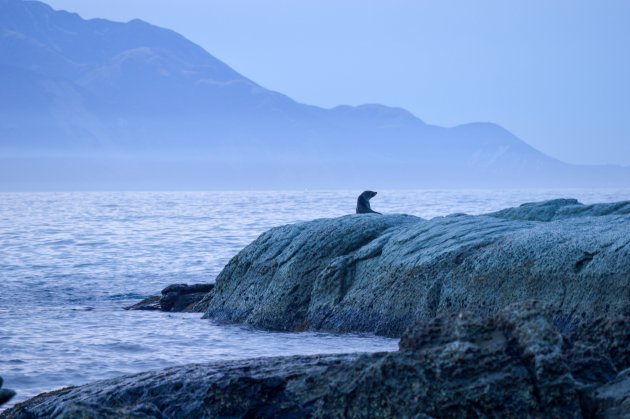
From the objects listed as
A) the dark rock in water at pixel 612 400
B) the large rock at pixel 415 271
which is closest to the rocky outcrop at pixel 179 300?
the large rock at pixel 415 271

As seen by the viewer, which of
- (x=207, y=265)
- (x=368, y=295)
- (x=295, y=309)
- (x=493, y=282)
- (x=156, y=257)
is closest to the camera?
(x=493, y=282)

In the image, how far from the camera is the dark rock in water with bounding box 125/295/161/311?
22109 mm

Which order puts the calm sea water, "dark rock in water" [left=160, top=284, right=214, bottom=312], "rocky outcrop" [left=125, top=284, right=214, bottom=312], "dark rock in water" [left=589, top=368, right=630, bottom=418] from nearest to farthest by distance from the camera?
"dark rock in water" [left=589, top=368, right=630, bottom=418] → the calm sea water → "rocky outcrop" [left=125, top=284, right=214, bottom=312] → "dark rock in water" [left=160, top=284, right=214, bottom=312]

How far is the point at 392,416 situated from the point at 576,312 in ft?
22.6

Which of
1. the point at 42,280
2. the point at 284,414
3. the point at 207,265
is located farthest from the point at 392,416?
the point at 207,265

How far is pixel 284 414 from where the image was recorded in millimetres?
A: 7883

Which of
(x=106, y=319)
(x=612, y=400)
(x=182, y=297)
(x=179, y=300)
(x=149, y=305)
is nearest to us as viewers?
(x=612, y=400)

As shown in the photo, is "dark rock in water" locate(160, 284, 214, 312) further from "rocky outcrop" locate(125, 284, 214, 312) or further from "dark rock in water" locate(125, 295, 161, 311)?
"dark rock in water" locate(125, 295, 161, 311)

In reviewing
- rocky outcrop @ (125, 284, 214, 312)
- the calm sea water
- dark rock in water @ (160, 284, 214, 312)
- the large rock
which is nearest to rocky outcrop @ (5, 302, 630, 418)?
Result: the calm sea water

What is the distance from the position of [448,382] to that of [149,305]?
16.2m

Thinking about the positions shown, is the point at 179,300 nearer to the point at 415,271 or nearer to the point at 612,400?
the point at 415,271

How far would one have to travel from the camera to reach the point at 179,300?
21.9 meters

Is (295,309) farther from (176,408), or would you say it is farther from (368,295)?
(176,408)

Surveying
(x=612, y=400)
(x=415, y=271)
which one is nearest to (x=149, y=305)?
(x=415, y=271)
